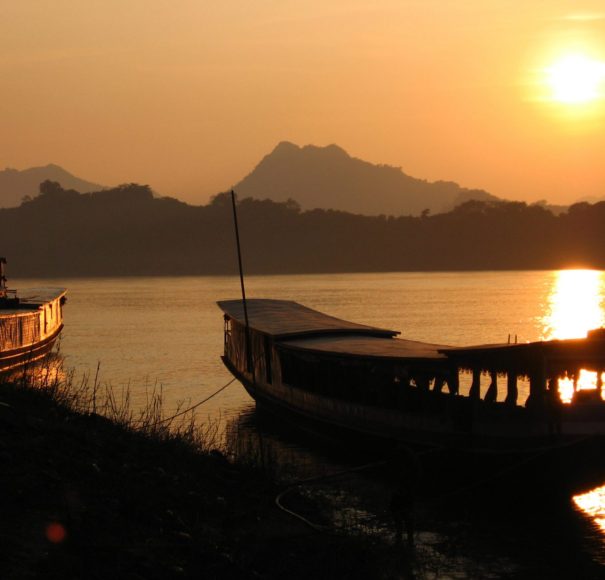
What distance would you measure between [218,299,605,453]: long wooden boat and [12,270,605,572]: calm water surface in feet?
8.76

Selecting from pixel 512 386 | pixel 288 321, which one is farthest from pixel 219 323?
pixel 512 386

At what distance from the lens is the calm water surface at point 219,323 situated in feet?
178

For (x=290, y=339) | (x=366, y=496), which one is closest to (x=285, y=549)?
(x=366, y=496)

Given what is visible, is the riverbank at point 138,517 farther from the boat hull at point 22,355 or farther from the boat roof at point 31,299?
the boat roof at point 31,299

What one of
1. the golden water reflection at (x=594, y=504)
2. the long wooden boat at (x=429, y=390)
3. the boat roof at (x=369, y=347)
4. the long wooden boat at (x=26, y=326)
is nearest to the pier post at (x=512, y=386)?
the long wooden boat at (x=429, y=390)

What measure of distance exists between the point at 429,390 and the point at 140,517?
46.8 feet

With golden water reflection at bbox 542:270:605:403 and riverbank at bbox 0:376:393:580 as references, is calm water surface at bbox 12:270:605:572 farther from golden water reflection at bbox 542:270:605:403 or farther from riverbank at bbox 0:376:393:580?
riverbank at bbox 0:376:393:580

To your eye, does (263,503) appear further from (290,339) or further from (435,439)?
(290,339)

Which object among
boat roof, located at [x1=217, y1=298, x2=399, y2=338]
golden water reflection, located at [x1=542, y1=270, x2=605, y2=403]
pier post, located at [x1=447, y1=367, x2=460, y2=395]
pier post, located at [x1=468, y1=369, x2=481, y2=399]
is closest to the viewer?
pier post, located at [x1=468, y1=369, x2=481, y2=399]

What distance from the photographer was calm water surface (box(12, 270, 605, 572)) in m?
54.2

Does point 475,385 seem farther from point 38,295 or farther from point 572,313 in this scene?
point 572,313

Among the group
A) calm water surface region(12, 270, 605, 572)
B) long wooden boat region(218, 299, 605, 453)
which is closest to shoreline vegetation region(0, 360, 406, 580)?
long wooden boat region(218, 299, 605, 453)

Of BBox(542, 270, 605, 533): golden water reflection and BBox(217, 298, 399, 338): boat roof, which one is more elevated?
BBox(217, 298, 399, 338): boat roof

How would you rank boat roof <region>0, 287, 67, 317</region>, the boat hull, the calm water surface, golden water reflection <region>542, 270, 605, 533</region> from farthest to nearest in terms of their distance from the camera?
boat roof <region>0, 287, 67, 317</region>
the calm water surface
the boat hull
golden water reflection <region>542, 270, 605, 533</region>
